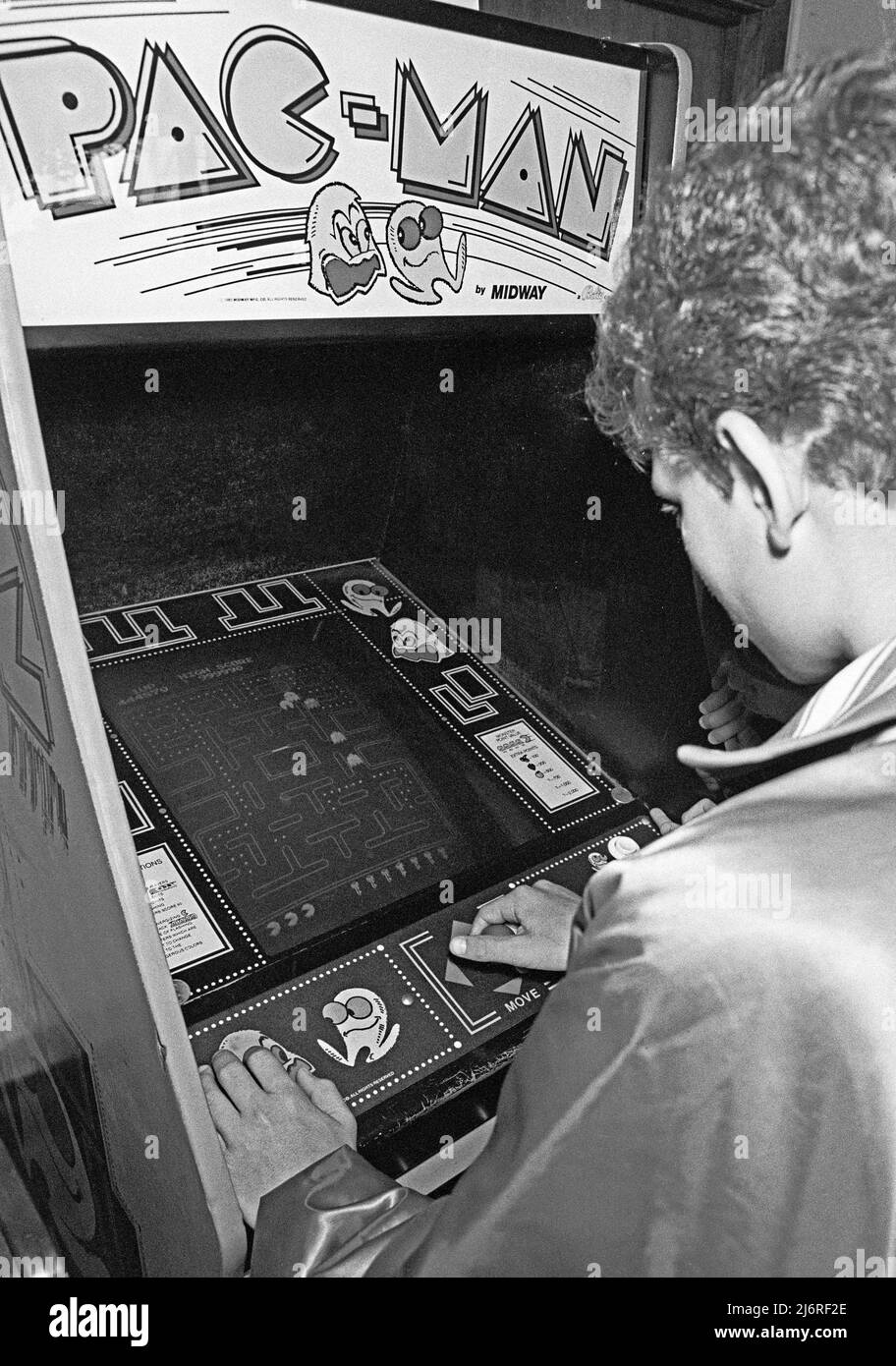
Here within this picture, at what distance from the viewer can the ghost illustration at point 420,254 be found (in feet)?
3.27

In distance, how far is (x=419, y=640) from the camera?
6.11 ft

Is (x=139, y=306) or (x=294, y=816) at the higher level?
(x=139, y=306)

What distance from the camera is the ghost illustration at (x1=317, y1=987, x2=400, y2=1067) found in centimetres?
123

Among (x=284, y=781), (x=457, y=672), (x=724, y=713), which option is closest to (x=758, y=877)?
(x=724, y=713)

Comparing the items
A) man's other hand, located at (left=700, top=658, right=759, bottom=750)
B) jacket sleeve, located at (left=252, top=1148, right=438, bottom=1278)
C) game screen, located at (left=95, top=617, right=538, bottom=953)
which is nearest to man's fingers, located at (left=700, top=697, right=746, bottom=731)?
man's other hand, located at (left=700, top=658, right=759, bottom=750)

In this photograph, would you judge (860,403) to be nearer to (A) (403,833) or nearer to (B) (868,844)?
(B) (868,844)

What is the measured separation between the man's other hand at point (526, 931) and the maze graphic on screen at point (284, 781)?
0.36 ft

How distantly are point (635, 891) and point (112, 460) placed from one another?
4.18 feet

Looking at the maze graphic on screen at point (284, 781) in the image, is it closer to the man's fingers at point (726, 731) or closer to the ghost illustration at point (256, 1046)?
the ghost illustration at point (256, 1046)

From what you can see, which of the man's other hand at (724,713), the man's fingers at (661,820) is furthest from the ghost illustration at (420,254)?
the man's fingers at (661,820)

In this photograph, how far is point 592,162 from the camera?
1.13 metres

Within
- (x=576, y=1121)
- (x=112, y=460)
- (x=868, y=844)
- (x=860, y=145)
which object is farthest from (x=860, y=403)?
(x=112, y=460)

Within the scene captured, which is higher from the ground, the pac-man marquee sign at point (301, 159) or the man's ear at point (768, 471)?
the pac-man marquee sign at point (301, 159)

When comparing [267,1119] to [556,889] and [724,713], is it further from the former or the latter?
[724,713]
